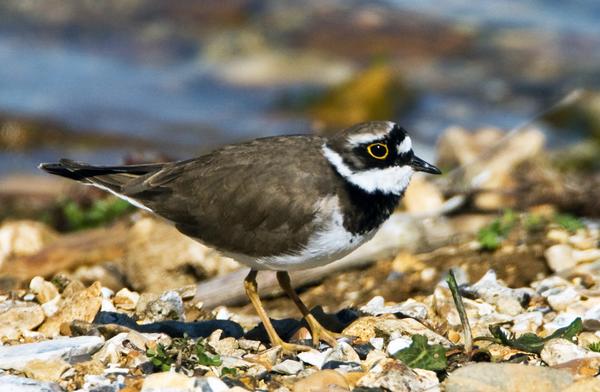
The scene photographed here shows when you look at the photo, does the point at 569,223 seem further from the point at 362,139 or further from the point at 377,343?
the point at 377,343

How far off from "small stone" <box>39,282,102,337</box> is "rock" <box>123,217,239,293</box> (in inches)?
67.4

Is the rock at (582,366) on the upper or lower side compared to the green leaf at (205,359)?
lower

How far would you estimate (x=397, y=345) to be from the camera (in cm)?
590

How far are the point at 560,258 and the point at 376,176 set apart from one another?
2.24 metres

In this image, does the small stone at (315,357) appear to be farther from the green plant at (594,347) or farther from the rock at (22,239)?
the rock at (22,239)

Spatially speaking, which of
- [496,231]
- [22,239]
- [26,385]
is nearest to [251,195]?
[26,385]

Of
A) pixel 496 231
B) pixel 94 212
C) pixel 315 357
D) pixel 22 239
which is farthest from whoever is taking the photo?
pixel 94 212

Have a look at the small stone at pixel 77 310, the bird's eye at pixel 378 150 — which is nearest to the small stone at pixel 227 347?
the small stone at pixel 77 310

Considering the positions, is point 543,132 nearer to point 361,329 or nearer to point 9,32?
point 361,329

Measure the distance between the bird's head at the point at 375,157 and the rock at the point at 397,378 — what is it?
4.33 ft

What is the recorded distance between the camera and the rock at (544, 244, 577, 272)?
25.5 feet

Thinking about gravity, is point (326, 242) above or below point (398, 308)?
above

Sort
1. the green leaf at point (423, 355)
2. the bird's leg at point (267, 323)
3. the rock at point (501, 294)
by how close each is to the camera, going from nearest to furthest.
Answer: the green leaf at point (423, 355)
the bird's leg at point (267, 323)
the rock at point (501, 294)

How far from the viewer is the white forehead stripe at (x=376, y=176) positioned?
20.6 ft
